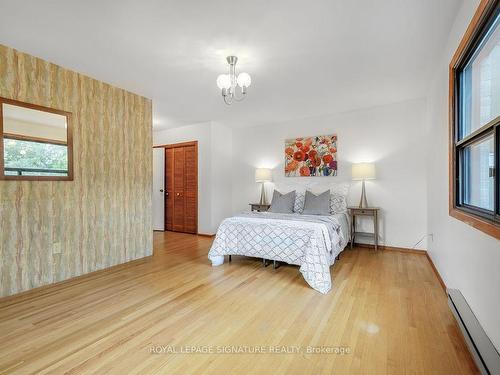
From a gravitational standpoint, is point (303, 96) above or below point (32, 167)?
above

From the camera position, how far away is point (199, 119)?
5.21m

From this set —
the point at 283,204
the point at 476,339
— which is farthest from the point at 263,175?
the point at 476,339

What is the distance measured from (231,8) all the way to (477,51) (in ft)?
6.07

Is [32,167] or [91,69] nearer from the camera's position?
[32,167]

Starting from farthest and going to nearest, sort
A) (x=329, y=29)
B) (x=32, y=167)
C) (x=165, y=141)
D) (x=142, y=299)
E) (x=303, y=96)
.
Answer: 1. (x=165, y=141)
2. (x=303, y=96)
3. (x=32, y=167)
4. (x=142, y=299)
5. (x=329, y=29)

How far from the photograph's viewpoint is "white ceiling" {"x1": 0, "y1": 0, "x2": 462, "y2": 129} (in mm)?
1958

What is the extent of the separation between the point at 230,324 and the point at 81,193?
7.75 ft

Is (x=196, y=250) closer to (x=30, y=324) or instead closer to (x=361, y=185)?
(x=30, y=324)

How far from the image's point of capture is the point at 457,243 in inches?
84.7

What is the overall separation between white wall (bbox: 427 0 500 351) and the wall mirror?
12.4 feet

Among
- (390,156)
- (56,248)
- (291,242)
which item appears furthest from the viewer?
(390,156)

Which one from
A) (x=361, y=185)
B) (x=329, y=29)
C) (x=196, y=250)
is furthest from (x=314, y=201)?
(x=329, y=29)

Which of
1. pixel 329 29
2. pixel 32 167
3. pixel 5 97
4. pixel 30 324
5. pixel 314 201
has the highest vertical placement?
pixel 329 29

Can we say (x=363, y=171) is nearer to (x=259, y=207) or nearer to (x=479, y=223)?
(x=259, y=207)
